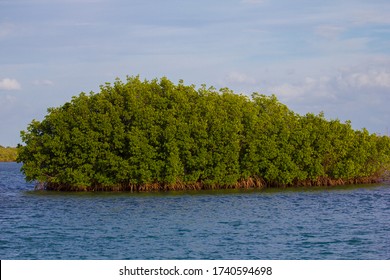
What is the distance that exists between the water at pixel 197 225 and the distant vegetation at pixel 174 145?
2.79m

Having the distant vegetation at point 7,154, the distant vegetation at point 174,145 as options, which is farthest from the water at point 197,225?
the distant vegetation at point 7,154

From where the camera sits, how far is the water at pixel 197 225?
3034 centimetres

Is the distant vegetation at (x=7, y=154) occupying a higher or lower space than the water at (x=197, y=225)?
higher

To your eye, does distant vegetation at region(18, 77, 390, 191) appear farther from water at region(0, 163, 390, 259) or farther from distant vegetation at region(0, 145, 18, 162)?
distant vegetation at region(0, 145, 18, 162)

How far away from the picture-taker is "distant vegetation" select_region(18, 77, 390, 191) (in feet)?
192

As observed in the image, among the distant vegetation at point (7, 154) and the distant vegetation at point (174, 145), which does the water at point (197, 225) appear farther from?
the distant vegetation at point (7, 154)

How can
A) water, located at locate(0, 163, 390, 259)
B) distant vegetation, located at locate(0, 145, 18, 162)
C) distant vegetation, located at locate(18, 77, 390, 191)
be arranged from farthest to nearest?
distant vegetation, located at locate(0, 145, 18, 162) → distant vegetation, located at locate(18, 77, 390, 191) → water, located at locate(0, 163, 390, 259)

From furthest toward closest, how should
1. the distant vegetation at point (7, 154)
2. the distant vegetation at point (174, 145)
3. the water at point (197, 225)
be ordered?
the distant vegetation at point (7, 154) < the distant vegetation at point (174, 145) < the water at point (197, 225)

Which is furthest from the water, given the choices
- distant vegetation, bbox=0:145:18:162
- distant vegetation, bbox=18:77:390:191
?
distant vegetation, bbox=0:145:18:162

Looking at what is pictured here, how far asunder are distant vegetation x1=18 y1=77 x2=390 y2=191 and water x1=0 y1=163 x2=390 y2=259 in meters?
2.79

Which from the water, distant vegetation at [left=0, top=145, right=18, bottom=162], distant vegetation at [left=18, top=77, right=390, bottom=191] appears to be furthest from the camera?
distant vegetation at [left=0, top=145, right=18, bottom=162]

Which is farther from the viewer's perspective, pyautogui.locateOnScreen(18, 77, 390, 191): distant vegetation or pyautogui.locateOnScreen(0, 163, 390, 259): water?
pyautogui.locateOnScreen(18, 77, 390, 191): distant vegetation

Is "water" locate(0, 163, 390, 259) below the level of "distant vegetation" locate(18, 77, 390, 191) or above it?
below

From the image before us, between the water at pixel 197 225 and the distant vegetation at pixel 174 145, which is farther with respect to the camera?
the distant vegetation at pixel 174 145
